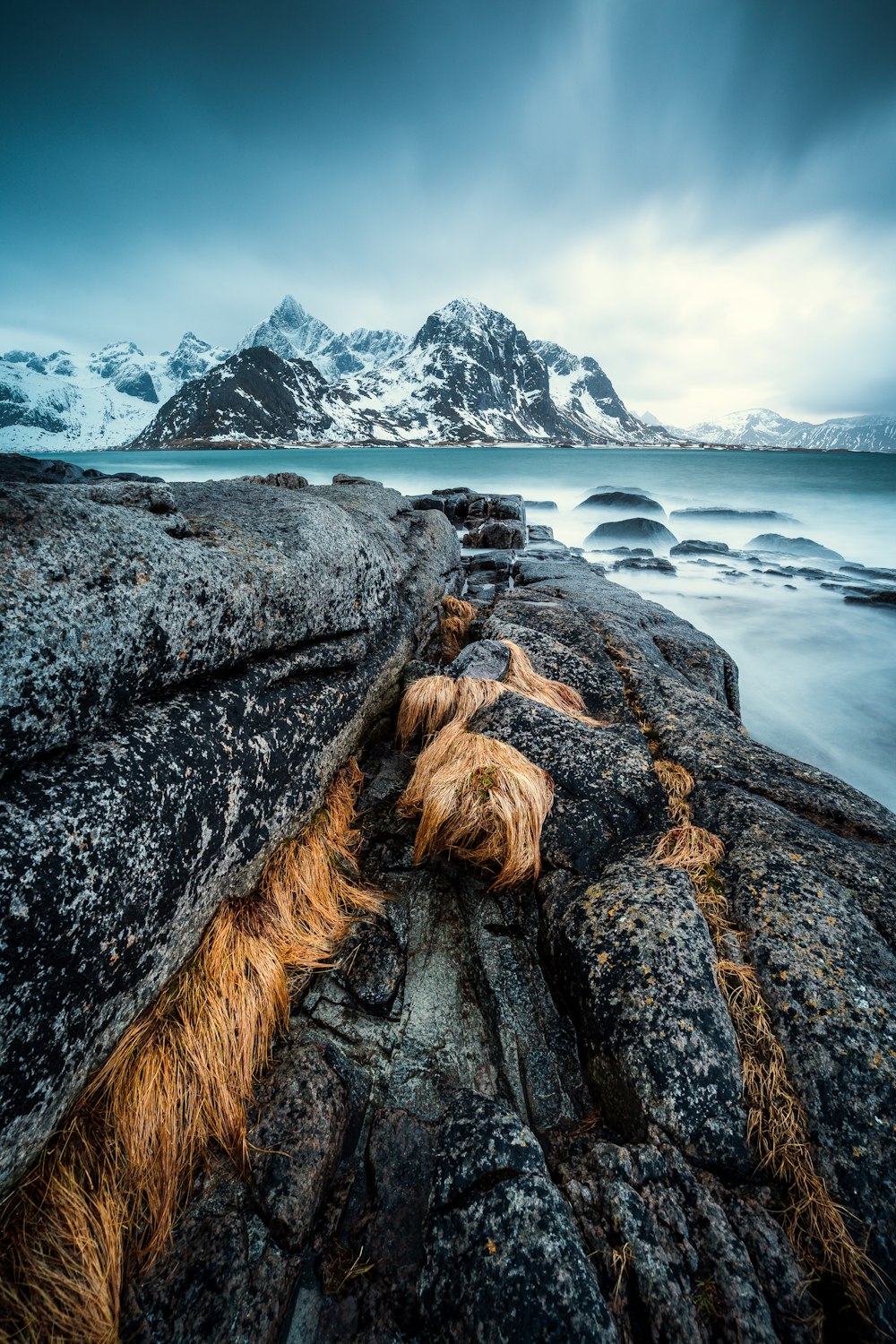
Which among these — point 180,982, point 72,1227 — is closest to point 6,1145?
point 72,1227

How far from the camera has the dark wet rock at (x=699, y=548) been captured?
21781 mm

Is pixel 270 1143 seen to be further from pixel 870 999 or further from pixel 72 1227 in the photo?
pixel 870 999

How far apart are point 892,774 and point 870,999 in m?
6.36

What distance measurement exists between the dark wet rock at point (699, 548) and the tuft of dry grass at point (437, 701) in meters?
20.4

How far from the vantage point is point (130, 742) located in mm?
2516

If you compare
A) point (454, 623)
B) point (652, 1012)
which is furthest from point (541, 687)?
point (652, 1012)

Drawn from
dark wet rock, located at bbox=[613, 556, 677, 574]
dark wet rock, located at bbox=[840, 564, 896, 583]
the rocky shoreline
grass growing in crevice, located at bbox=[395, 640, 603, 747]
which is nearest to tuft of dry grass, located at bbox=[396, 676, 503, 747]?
grass growing in crevice, located at bbox=[395, 640, 603, 747]

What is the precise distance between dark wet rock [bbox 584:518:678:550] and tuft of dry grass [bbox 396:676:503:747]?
21.7 m

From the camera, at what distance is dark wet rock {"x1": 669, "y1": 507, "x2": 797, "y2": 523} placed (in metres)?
32.4

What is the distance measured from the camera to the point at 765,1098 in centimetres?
222

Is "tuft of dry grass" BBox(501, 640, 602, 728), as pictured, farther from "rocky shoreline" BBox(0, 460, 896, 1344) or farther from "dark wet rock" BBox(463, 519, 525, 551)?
"dark wet rock" BBox(463, 519, 525, 551)

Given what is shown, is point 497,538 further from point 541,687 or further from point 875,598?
point 541,687

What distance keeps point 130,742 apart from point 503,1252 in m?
2.53

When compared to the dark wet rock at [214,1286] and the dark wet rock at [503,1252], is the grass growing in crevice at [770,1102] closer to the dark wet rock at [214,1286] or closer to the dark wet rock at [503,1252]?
the dark wet rock at [503,1252]
